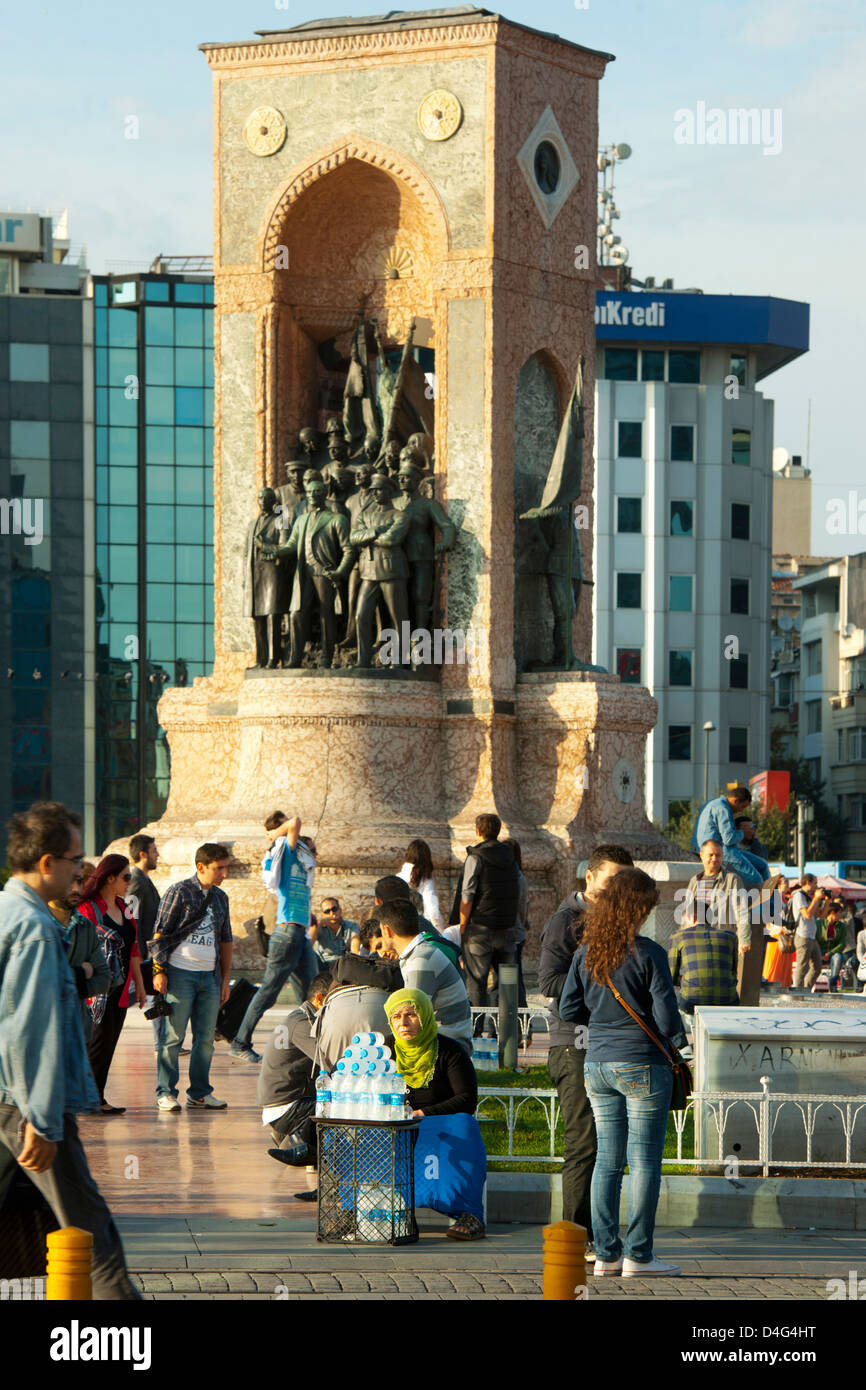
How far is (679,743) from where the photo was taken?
83375mm

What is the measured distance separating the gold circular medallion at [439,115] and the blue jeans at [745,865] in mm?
10039

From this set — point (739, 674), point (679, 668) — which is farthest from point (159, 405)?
point (739, 674)

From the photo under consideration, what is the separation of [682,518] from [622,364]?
5868mm

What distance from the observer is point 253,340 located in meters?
25.1

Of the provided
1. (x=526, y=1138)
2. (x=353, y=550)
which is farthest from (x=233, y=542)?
(x=526, y=1138)

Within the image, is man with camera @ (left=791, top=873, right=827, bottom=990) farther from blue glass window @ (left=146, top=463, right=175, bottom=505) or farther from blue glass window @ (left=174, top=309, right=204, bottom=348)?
blue glass window @ (left=174, top=309, right=204, bottom=348)

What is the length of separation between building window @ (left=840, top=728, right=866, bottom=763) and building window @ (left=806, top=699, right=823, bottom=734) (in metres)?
4.68

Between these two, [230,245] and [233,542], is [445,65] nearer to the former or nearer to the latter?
[230,245]

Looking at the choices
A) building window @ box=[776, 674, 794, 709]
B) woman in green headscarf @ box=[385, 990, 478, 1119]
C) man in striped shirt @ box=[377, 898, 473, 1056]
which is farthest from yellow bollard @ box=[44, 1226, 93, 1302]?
building window @ box=[776, 674, 794, 709]

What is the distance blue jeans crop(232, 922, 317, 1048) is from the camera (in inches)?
662

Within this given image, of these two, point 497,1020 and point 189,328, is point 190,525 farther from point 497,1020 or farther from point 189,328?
point 497,1020

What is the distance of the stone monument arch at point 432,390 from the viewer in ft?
75.8

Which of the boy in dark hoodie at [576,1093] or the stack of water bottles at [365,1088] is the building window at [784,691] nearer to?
the boy in dark hoodie at [576,1093]

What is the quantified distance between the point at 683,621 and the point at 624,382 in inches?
342
